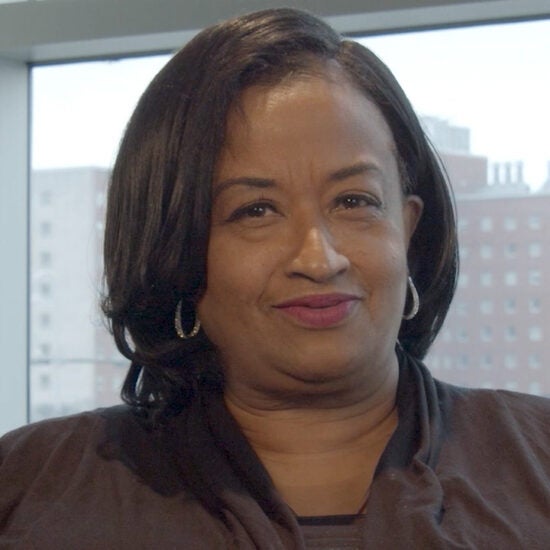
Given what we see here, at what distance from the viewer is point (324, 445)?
1.48 metres

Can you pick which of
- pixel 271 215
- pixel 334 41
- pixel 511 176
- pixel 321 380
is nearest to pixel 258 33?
pixel 334 41

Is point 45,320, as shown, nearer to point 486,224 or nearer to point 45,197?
point 45,197

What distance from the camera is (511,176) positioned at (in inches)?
83.7

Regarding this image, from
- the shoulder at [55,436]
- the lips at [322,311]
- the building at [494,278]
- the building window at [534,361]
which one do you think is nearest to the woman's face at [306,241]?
the lips at [322,311]

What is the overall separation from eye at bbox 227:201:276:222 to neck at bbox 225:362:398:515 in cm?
27

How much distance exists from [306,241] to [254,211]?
0.09 metres

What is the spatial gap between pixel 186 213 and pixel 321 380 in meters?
0.27

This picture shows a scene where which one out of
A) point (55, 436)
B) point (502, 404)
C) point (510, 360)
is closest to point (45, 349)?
point (55, 436)

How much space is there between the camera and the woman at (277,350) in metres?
1.37

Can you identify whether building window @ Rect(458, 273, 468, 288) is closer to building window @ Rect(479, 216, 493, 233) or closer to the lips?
building window @ Rect(479, 216, 493, 233)

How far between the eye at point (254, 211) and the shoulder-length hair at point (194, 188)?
4cm

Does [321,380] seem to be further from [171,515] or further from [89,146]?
[89,146]

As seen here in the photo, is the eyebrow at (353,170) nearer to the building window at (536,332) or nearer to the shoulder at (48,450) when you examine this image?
the shoulder at (48,450)

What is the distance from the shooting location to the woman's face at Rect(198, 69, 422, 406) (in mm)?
1377
